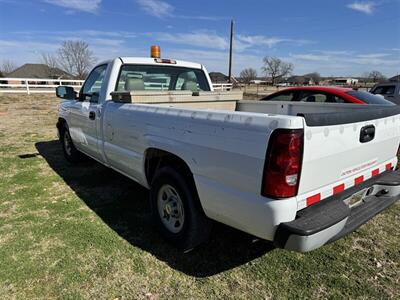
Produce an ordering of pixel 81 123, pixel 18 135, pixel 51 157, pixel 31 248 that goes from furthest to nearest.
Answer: pixel 18 135
pixel 51 157
pixel 81 123
pixel 31 248

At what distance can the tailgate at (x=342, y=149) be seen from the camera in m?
2.03

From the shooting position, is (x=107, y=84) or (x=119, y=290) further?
(x=107, y=84)

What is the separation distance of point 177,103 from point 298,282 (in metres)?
2.53

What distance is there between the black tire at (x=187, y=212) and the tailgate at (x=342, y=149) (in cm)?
98

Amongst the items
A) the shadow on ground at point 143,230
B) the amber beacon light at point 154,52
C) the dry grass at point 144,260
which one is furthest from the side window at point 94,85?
the dry grass at point 144,260

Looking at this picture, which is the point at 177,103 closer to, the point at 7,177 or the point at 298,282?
the point at 298,282

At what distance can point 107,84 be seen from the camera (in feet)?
13.3

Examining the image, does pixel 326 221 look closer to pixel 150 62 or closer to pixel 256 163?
pixel 256 163

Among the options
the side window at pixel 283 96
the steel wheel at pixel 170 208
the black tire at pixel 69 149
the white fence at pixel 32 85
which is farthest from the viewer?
the white fence at pixel 32 85

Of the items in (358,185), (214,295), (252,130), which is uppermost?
(252,130)

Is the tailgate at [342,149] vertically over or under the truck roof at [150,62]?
under

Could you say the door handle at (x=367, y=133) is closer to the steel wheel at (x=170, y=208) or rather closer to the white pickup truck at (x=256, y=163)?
the white pickup truck at (x=256, y=163)

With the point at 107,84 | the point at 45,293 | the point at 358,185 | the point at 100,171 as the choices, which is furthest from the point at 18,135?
the point at 358,185

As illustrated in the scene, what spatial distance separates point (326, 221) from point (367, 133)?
2.96ft
